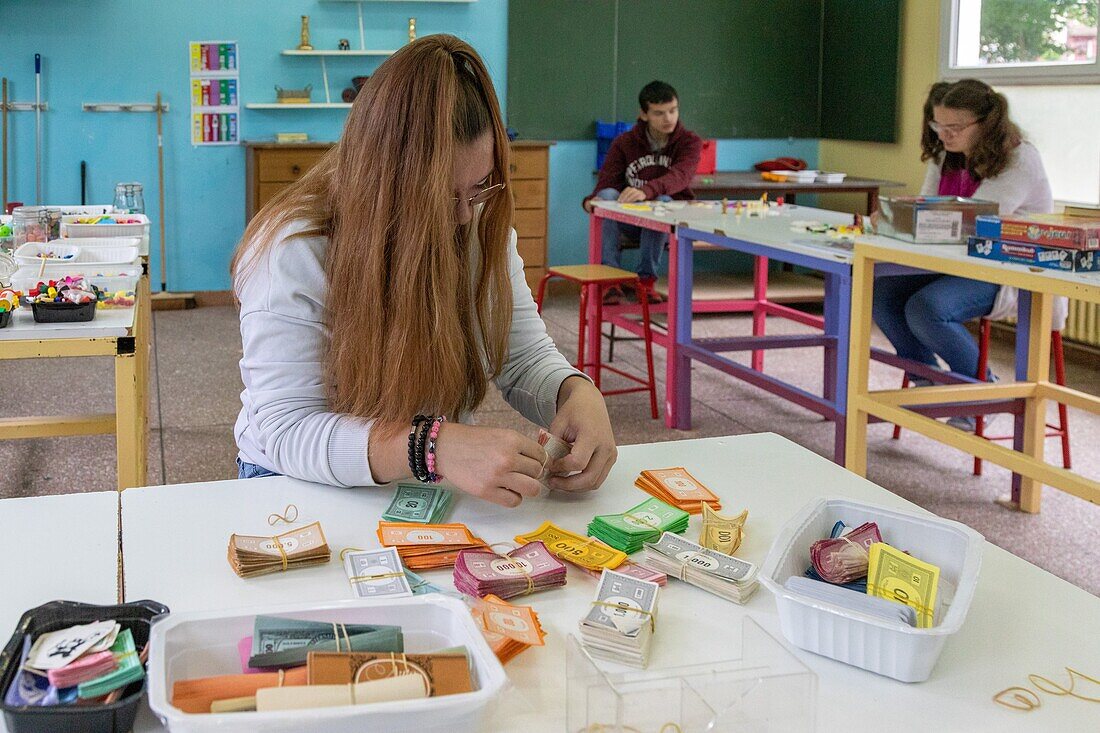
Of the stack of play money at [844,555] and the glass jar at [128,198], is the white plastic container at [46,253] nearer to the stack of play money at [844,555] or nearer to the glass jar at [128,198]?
the glass jar at [128,198]

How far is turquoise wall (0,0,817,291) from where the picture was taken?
5.92m

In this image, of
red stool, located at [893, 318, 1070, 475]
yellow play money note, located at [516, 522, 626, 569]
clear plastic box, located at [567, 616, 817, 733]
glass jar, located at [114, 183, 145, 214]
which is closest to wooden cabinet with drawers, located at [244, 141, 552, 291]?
glass jar, located at [114, 183, 145, 214]

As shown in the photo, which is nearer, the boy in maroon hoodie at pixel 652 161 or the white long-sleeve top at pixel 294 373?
the white long-sleeve top at pixel 294 373

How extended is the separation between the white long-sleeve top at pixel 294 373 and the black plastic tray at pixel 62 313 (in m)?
0.83

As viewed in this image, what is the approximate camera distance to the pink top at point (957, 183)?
365cm

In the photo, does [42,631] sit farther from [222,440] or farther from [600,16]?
[600,16]

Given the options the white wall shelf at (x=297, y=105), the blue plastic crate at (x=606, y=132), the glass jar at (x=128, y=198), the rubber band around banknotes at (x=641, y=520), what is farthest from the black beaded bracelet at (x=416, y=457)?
the blue plastic crate at (x=606, y=132)

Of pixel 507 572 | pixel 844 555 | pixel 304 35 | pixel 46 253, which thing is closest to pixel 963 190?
pixel 46 253

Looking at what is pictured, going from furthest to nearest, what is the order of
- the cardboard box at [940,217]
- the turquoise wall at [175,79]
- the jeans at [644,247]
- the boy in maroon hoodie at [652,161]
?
1. the turquoise wall at [175,79]
2. the jeans at [644,247]
3. the boy in maroon hoodie at [652,161]
4. the cardboard box at [940,217]

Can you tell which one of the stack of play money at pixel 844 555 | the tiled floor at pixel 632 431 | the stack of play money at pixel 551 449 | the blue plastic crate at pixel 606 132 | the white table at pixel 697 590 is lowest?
the tiled floor at pixel 632 431

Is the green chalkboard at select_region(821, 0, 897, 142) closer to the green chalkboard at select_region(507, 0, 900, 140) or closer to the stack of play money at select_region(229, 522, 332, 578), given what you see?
the green chalkboard at select_region(507, 0, 900, 140)

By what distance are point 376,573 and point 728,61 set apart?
6258mm

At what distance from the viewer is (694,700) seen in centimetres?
82

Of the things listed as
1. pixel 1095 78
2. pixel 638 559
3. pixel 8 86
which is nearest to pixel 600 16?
pixel 1095 78
